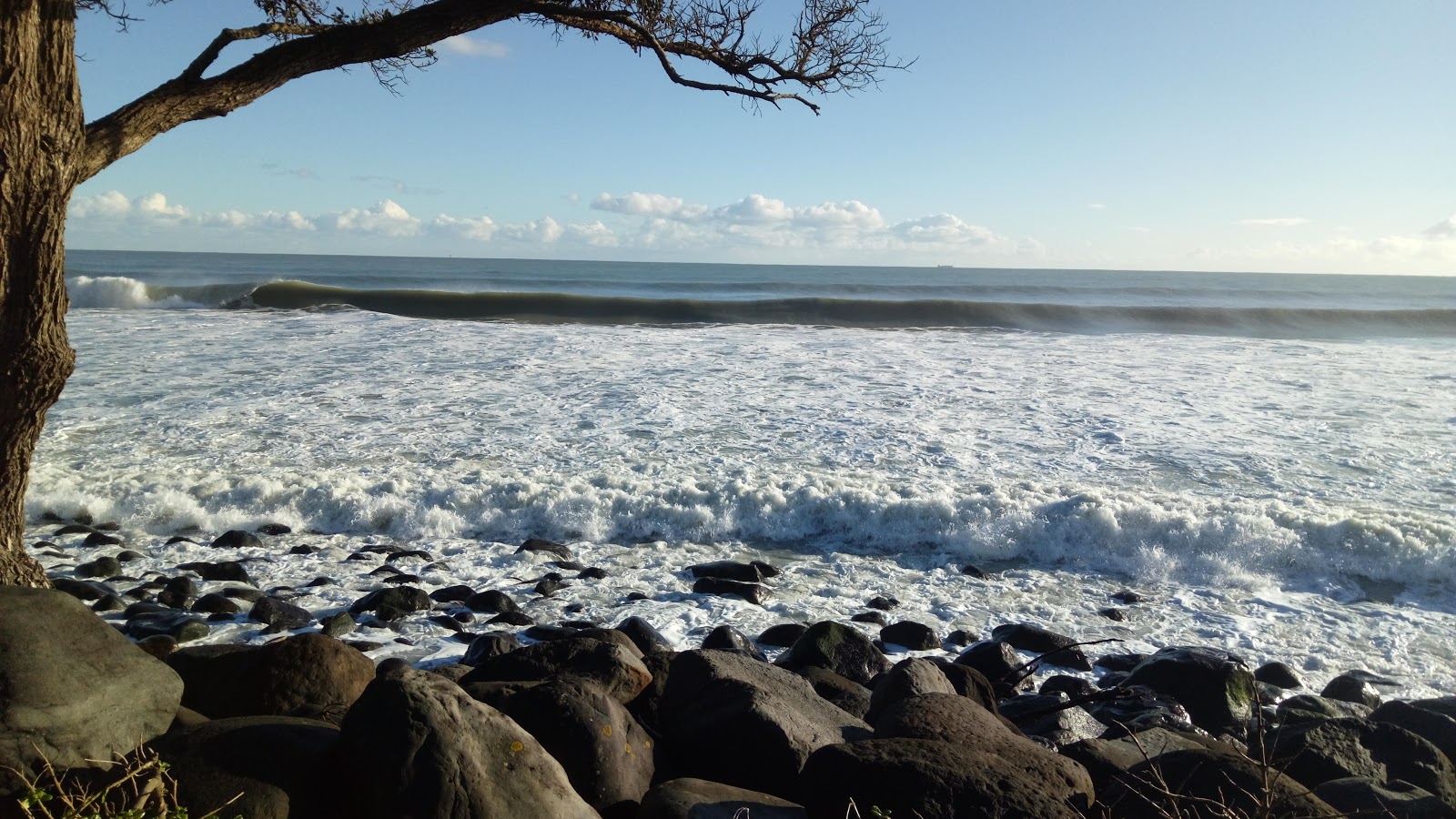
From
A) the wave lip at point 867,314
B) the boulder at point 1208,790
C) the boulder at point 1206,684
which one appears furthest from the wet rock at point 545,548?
the wave lip at point 867,314

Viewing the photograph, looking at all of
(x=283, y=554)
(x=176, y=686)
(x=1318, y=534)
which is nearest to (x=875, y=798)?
(x=176, y=686)

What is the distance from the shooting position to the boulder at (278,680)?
3.78 m

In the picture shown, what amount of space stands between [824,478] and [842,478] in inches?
6.4

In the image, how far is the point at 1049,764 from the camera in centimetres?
336

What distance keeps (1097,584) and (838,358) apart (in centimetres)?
Result: 1008

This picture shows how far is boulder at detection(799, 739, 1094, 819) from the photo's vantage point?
2.94 metres

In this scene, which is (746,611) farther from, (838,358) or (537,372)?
(838,358)

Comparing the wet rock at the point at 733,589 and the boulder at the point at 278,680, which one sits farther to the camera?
the wet rock at the point at 733,589

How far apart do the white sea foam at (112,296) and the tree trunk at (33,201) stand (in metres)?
26.6

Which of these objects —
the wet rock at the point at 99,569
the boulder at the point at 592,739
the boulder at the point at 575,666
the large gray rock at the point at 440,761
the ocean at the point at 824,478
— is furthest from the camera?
the ocean at the point at 824,478

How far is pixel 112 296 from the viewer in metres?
28.1

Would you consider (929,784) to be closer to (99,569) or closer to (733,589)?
(733,589)

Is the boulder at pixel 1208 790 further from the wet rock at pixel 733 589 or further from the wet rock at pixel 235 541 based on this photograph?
the wet rock at pixel 235 541

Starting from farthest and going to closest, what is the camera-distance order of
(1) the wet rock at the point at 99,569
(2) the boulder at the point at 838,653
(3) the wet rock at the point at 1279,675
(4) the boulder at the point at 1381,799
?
(1) the wet rock at the point at 99,569, (3) the wet rock at the point at 1279,675, (2) the boulder at the point at 838,653, (4) the boulder at the point at 1381,799
